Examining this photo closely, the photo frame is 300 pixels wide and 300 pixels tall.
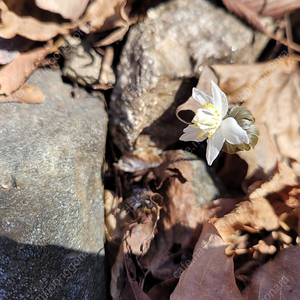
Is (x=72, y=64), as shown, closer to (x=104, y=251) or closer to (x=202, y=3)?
(x=202, y=3)

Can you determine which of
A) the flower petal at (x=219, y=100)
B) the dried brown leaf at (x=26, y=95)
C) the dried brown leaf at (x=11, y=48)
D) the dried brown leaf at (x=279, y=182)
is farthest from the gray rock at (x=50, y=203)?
the dried brown leaf at (x=279, y=182)

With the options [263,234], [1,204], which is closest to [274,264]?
[263,234]

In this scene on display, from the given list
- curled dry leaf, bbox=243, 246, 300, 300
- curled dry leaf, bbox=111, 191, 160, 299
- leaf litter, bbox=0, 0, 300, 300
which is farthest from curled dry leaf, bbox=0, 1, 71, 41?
curled dry leaf, bbox=243, 246, 300, 300

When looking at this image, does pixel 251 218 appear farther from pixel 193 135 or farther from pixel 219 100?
pixel 219 100

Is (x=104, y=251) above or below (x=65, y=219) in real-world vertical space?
below

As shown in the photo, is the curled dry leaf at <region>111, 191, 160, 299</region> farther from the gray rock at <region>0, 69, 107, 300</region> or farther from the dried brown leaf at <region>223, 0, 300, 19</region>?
the dried brown leaf at <region>223, 0, 300, 19</region>
